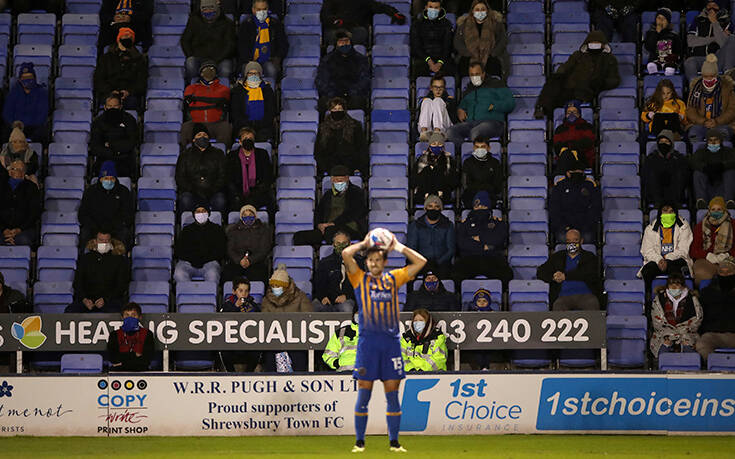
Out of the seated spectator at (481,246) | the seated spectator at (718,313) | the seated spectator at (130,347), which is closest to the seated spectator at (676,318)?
the seated spectator at (718,313)

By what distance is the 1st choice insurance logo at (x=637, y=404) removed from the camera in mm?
14758

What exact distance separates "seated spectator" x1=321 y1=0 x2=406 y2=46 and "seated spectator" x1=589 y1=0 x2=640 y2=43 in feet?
11.3

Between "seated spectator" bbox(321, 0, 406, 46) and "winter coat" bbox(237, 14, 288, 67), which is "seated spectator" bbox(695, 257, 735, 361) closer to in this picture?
"seated spectator" bbox(321, 0, 406, 46)

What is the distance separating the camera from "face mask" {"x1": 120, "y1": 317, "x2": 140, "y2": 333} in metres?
16.1

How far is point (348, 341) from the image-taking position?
16.2 meters

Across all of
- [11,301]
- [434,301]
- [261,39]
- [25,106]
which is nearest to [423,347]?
[434,301]

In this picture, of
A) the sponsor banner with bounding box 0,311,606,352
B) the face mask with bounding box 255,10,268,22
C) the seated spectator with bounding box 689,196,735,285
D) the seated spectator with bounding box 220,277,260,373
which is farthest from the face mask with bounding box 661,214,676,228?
the face mask with bounding box 255,10,268,22

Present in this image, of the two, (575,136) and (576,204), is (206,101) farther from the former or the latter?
(576,204)

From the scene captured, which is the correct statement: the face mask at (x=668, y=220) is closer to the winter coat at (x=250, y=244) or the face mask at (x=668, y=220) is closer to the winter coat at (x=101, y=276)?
the winter coat at (x=250, y=244)

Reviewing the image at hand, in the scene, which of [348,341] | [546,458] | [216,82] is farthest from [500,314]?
[216,82]

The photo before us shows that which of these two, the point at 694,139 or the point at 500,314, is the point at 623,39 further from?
the point at 500,314

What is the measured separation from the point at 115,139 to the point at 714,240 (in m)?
9.58

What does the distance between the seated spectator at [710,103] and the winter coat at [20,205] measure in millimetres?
10601

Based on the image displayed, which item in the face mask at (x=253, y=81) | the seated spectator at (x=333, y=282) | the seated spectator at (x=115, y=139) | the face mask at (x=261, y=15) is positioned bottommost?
the seated spectator at (x=333, y=282)
